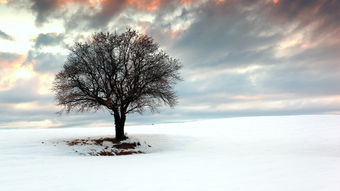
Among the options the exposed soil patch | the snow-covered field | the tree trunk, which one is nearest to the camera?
the snow-covered field

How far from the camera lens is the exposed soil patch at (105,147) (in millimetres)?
27969

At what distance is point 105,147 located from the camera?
96.3 ft

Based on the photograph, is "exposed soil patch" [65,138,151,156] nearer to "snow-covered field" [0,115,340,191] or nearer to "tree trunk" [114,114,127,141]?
"tree trunk" [114,114,127,141]

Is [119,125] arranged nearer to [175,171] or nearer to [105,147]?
[105,147]

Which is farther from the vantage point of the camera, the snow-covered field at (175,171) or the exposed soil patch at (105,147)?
the exposed soil patch at (105,147)

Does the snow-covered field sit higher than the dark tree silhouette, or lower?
lower

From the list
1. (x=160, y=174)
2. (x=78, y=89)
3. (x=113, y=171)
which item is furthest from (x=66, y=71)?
(x=160, y=174)

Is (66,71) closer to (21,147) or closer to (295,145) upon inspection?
(21,147)

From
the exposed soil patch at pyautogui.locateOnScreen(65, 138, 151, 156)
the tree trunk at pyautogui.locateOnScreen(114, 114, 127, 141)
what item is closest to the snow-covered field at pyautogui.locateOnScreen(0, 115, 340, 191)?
the exposed soil patch at pyautogui.locateOnScreen(65, 138, 151, 156)

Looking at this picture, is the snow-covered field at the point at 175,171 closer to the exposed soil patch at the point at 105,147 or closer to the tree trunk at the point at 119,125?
the exposed soil patch at the point at 105,147

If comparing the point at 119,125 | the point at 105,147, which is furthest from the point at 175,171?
the point at 119,125

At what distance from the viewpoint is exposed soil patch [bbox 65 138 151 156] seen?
2797 cm

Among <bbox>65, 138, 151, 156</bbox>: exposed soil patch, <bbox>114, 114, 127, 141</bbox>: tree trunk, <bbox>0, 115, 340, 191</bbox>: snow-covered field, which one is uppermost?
<bbox>114, 114, 127, 141</bbox>: tree trunk

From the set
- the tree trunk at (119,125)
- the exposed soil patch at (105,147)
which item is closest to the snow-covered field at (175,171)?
the exposed soil patch at (105,147)
